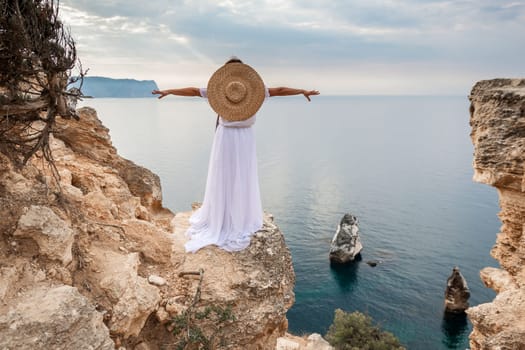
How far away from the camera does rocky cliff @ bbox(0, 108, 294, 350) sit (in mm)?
5098

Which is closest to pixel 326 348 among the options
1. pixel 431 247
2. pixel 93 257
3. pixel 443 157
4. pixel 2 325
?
pixel 93 257

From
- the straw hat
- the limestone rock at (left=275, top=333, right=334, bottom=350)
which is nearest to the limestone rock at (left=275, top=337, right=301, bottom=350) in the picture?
the limestone rock at (left=275, top=333, right=334, bottom=350)

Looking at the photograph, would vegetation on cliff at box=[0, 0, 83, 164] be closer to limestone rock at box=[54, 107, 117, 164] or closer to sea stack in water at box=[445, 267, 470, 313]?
limestone rock at box=[54, 107, 117, 164]

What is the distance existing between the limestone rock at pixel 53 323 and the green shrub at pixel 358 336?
20.4 m

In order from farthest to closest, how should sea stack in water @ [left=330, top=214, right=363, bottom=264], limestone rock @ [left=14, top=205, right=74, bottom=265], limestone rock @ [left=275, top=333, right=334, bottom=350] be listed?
sea stack in water @ [left=330, top=214, right=363, bottom=264] → limestone rock @ [left=275, top=333, right=334, bottom=350] → limestone rock @ [left=14, top=205, right=74, bottom=265]

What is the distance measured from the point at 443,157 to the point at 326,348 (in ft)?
319

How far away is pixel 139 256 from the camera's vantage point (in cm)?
776

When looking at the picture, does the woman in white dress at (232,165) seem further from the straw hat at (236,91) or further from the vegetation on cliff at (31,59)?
the vegetation on cliff at (31,59)

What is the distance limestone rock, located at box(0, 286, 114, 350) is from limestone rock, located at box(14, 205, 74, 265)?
0.75m

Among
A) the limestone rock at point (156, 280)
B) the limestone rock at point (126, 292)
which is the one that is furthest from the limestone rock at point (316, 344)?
the limestone rock at point (126, 292)

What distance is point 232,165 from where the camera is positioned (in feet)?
29.1

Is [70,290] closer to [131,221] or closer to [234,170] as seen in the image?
[131,221]

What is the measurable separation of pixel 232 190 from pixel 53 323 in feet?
15.7

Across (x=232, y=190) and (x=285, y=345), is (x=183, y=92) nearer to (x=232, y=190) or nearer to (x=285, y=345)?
(x=232, y=190)
